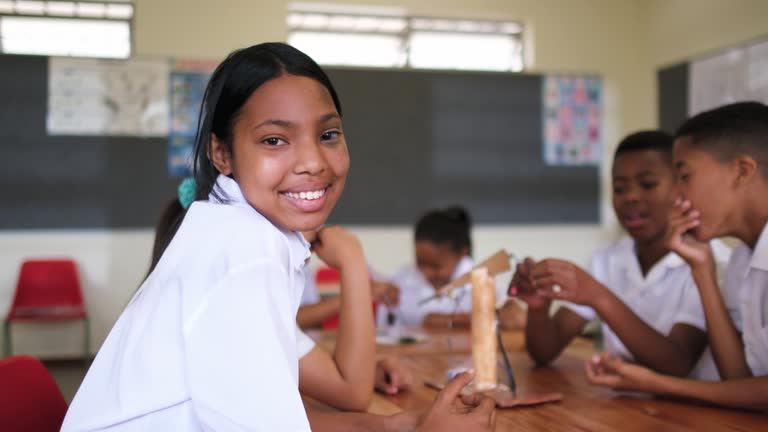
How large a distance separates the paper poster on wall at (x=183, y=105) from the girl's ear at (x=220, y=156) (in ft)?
14.0

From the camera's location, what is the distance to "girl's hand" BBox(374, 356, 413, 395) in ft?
5.10

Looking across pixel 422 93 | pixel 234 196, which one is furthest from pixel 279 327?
pixel 422 93

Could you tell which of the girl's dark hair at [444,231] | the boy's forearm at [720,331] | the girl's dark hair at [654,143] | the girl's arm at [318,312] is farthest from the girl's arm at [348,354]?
the girl's dark hair at [444,231]

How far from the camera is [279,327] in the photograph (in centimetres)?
77

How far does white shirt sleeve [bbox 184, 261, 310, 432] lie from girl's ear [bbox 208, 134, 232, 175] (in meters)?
0.28

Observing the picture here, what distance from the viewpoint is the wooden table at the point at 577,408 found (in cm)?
121

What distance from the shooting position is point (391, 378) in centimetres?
157

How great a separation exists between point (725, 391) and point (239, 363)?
0.95 meters

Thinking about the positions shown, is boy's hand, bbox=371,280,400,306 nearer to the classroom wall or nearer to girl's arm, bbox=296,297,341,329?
girl's arm, bbox=296,297,341,329

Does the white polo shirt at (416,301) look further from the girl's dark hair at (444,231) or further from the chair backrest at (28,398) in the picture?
the chair backrest at (28,398)

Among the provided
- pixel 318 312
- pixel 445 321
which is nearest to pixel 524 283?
pixel 318 312

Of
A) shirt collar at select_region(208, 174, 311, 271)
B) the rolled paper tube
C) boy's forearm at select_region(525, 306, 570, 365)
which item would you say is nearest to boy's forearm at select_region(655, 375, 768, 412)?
the rolled paper tube

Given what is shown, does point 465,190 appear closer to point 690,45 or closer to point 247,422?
point 690,45

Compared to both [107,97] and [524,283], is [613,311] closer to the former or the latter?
[524,283]
